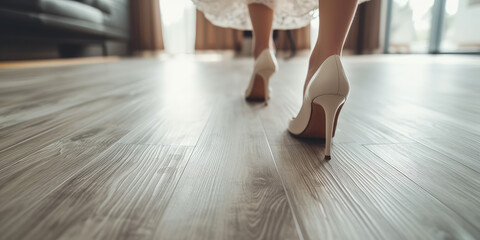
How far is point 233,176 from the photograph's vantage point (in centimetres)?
37

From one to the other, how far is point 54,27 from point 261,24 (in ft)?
6.67

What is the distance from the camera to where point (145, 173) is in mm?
382

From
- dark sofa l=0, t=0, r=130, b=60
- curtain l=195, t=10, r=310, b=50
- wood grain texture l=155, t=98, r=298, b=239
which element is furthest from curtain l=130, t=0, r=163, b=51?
wood grain texture l=155, t=98, r=298, b=239

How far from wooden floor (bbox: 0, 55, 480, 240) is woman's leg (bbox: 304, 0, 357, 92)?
16 cm

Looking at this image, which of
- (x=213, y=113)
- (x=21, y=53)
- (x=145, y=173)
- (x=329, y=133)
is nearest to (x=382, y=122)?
(x=329, y=133)

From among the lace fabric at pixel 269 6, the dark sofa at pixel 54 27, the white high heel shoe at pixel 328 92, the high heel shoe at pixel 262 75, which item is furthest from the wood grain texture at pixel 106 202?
the dark sofa at pixel 54 27

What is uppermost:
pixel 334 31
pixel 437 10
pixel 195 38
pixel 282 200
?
pixel 437 10

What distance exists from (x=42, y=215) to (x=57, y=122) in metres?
0.43

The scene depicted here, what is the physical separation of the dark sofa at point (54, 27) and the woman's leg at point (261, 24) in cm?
178

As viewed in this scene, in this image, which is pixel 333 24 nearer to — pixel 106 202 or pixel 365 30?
pixel 106 202

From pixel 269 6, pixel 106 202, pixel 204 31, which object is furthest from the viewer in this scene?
pixel 204 31

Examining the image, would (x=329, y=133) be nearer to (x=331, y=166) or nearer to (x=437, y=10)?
(x=331, y=166)

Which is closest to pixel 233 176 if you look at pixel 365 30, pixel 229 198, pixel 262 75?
pixel 229 198

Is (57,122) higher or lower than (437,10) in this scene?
lower
